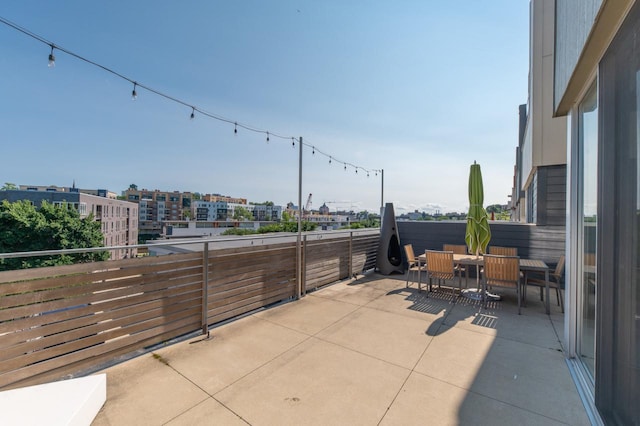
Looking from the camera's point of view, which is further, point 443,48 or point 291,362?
point 443,48

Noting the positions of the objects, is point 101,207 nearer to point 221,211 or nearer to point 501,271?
point 221,211

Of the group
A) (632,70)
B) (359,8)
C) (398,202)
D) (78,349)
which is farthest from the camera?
(398,202)

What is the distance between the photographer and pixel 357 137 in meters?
7.65

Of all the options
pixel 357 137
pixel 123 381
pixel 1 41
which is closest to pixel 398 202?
pixel 357 137

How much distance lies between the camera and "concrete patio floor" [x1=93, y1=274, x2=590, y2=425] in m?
1.80

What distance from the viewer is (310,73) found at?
6.03 metres

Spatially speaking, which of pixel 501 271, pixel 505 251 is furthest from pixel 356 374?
pixel 505 251

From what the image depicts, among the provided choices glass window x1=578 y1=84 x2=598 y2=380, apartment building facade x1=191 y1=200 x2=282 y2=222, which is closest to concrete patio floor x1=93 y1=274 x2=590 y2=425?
glass window x1=578 y1=84 x2=598 y2=380

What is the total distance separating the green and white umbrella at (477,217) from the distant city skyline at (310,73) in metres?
0.19

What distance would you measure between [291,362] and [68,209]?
32724mm

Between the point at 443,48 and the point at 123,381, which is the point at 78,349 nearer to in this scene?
the point at 123,381

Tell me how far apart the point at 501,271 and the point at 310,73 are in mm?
5553

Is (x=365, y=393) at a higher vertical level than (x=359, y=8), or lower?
lower

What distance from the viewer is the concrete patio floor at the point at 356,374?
1799 mm
